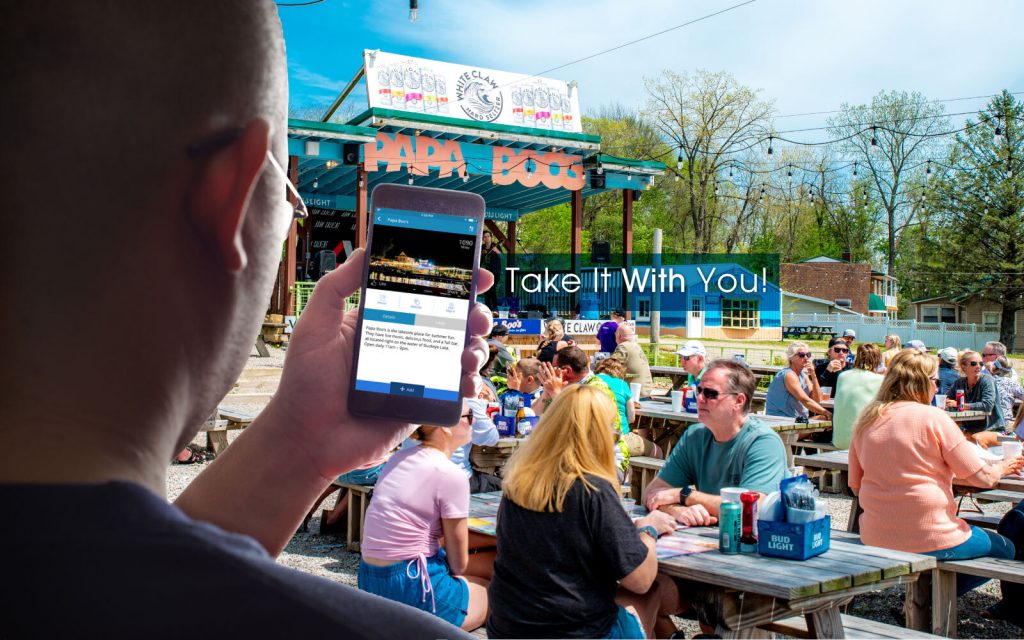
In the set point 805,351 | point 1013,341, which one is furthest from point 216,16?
point 1013,341

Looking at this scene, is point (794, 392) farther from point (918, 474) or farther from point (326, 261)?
point (326, 261)

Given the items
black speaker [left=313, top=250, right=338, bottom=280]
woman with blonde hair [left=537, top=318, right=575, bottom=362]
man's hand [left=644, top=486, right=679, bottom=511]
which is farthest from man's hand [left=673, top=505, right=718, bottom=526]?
woman with blonde hair [left=537, top=318, right=575, bottom=362]

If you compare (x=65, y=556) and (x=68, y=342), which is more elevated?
(x=68, y=342)

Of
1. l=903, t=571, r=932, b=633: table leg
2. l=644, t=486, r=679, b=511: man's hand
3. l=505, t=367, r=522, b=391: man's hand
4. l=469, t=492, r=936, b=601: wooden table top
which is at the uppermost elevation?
l=505, t=367, r=522, b=391: man's hand

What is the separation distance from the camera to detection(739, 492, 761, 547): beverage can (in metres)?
4.11

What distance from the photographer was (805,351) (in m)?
9.93

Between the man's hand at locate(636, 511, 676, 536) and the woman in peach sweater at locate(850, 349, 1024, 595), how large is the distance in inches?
52.2

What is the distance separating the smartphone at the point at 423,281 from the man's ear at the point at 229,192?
35 centimetres

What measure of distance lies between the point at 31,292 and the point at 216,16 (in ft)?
0.64

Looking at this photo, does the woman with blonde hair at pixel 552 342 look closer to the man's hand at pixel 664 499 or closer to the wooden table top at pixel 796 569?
the man's hand at pixel 664 499

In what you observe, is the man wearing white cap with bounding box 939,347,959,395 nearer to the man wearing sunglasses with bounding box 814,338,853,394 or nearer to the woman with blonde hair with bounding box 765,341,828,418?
the man wearing sunglasses with bounding box 814,338,853,394

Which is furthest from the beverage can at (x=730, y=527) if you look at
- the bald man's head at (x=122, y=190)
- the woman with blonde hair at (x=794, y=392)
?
the woman with blonde hair at (x=794, y=392)

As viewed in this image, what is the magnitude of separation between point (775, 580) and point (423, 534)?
1612mm

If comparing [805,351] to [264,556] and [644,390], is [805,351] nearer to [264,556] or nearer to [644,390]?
[644,390]
